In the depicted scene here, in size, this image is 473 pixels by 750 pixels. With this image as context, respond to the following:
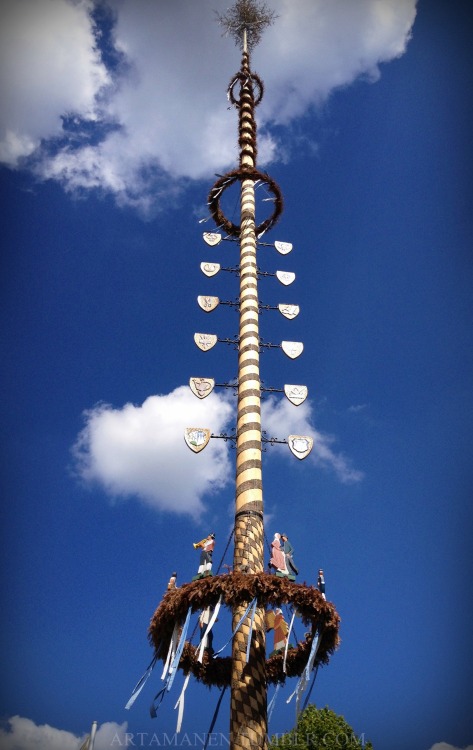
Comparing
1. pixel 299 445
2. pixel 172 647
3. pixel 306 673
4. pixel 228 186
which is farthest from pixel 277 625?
pixel 228 186

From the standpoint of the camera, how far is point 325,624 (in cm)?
1054

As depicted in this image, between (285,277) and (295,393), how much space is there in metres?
4.81

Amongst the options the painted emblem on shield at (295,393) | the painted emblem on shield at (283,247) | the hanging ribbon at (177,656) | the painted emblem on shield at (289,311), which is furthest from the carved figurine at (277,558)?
the painted emblem on shield at (283,247)

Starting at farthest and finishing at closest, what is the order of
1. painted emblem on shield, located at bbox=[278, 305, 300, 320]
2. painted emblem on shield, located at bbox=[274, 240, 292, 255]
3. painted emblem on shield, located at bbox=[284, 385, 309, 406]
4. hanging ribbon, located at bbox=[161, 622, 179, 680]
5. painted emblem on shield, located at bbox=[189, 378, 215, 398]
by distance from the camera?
painted emblem on shield, located at bbox=[274, 240, 292, 255] < painted emblem on shield, located at bbox=[278, 305, 300, 320] < painted emblem on shield, located at bbox=[284, 385, 309, 406] < painted emblem on shield, located at bbox=[189, 378, 215, 398] < hanging ribbon, located at bbox=[161, 622, 179, 680]

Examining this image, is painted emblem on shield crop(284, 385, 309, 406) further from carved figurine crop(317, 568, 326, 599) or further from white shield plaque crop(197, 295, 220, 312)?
carved figurine crop(317, 568, 326, 599)

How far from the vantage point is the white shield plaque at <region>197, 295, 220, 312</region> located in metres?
17.6

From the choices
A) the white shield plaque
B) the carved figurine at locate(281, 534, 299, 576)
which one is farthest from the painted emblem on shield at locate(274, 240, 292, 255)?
the carved figurine at locate(281, 534, 299, 576)

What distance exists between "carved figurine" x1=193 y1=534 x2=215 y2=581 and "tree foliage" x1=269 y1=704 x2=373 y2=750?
15.1 meters

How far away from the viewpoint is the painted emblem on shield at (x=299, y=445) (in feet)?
48.0

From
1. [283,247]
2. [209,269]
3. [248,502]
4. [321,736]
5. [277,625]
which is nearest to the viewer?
[277,625]

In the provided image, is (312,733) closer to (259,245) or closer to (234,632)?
(234,632)

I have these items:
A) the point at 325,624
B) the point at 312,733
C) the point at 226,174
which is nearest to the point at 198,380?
the point at 325,624

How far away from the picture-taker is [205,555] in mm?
11906

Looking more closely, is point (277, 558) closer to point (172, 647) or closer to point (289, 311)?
point (172, 647)
